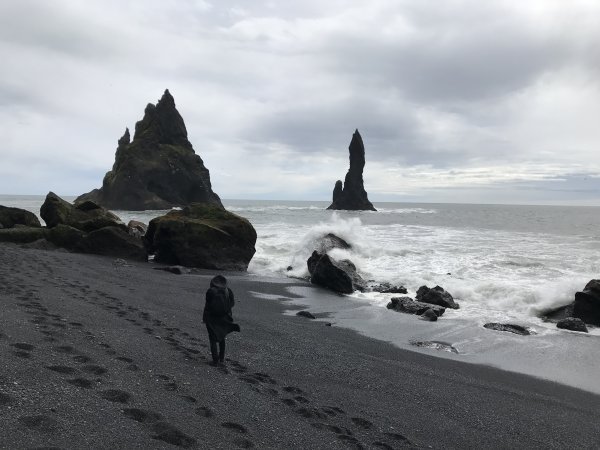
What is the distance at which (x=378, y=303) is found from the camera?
1352cm

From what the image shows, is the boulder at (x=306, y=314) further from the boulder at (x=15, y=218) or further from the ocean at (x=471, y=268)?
the boulder at (x=15, y=218)

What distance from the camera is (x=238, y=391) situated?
5.34 m

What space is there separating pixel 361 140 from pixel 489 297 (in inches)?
4579

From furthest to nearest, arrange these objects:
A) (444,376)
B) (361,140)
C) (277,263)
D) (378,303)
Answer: (361,140) < (277,263) < (378,303) < (444,376)

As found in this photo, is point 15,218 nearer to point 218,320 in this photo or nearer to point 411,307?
point 411,307

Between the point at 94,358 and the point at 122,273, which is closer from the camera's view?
the point at 94,358

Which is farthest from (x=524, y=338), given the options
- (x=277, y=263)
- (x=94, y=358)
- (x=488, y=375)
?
(x=277, y=263)

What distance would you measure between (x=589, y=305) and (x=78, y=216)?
799 inches

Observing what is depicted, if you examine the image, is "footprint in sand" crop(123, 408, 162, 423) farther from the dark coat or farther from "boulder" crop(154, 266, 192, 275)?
"boulder" crop(154, 266, 192, 275)

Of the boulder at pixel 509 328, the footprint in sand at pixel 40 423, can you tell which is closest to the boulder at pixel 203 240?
the boulder at pixel 509 328

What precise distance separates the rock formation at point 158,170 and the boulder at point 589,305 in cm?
7516

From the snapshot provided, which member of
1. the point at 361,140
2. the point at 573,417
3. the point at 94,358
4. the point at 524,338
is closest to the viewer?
the point at 94,358

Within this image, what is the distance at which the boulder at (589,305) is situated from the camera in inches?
457

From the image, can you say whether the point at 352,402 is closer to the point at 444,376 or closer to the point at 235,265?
the point at 444,376
